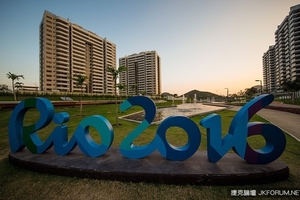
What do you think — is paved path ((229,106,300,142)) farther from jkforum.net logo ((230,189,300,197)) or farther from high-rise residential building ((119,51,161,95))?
high-rise residential building ((119,51,161,95))

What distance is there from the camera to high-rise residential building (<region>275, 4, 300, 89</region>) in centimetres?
6875

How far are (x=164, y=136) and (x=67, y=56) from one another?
87.9 m

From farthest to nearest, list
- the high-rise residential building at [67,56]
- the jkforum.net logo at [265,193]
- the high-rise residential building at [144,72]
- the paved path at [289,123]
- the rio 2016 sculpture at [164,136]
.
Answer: the high-rise residential building at [144,72]
the high-rise residential building at [67,56]
the paved path at [289,123]
the rio 2016 sculpture at [164,136]
the jkforum.net logo at [265,193]

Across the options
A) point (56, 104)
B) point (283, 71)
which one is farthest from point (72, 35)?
point (283, 71)

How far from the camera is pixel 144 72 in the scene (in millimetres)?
132625

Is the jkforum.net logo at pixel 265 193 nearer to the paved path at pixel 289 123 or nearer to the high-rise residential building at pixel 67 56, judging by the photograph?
the paved path at pixel 289 123

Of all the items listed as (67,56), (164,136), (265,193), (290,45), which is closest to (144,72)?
(67,56)

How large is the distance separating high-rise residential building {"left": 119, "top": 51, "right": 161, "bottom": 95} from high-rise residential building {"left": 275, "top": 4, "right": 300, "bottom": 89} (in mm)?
85142

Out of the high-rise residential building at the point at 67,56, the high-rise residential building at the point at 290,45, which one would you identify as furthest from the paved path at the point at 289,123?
the high-rise residential building at the point at 290,45

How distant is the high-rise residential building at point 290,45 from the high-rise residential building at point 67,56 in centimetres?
10146

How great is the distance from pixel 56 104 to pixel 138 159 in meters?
26.9

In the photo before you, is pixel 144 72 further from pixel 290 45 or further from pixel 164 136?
pixel 164 136

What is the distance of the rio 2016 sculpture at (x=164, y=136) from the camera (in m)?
4.40

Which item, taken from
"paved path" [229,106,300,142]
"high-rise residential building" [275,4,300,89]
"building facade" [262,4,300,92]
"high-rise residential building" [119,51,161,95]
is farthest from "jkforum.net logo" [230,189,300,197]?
"high-rise residential building" [119,51,161,95]
